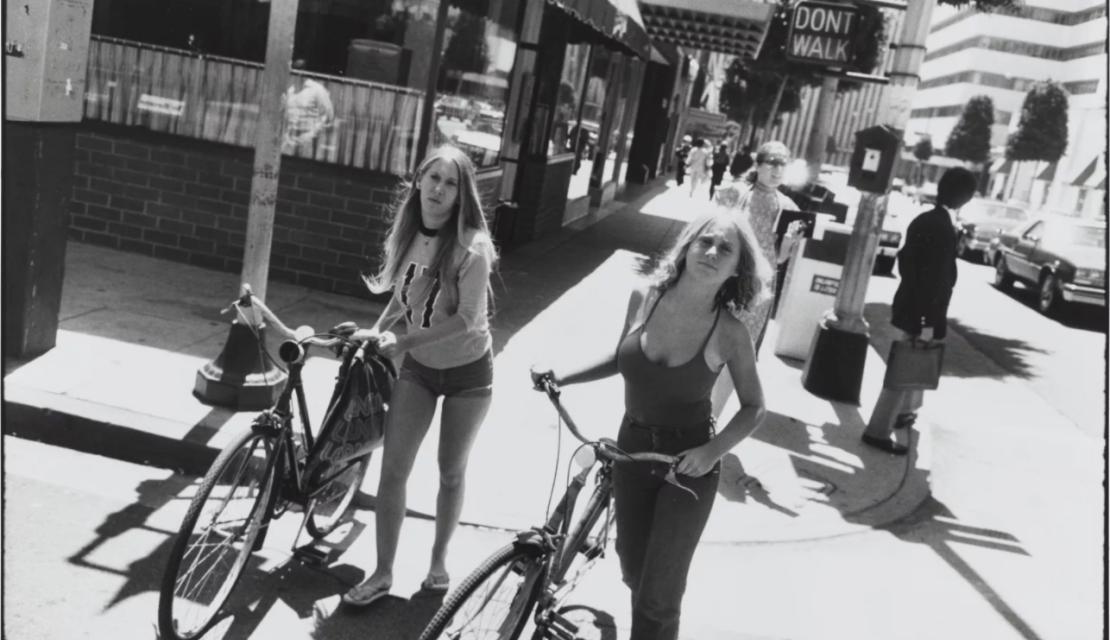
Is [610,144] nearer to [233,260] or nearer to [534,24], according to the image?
[534,24]

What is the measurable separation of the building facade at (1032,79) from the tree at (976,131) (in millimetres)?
1653

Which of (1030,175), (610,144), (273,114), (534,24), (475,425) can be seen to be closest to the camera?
(475,425)

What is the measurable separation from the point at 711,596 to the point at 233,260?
5.78m

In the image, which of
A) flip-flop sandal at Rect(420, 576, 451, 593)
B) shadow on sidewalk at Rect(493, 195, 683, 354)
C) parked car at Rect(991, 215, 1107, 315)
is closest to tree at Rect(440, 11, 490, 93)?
shadow on sidewalk at Rect(493, 195, 683, 354)

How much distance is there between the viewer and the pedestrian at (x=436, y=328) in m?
3.74

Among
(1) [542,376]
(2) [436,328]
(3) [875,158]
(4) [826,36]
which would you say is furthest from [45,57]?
(4) [826,36]

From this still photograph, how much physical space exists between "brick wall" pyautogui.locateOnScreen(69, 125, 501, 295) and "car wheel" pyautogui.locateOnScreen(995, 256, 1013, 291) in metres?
14.2

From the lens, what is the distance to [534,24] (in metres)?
11.4

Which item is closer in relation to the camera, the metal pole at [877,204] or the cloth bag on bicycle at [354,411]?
the cloth bag on bicycle at [354,411]

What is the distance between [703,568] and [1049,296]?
13.8 m

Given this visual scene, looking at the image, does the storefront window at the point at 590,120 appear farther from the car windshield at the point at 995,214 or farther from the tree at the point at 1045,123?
the tree at the point at 1045,123

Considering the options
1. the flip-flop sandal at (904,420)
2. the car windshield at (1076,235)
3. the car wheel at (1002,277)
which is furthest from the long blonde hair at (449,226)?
the car wheel at (1002,277)

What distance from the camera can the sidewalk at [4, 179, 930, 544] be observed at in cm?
517

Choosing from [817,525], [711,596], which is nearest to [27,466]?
[711,596]
